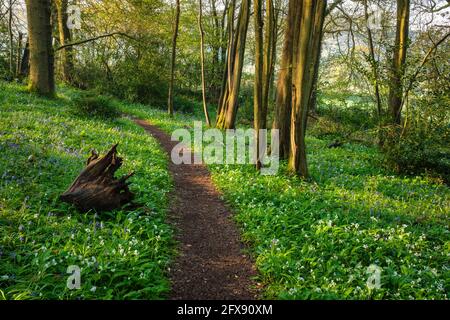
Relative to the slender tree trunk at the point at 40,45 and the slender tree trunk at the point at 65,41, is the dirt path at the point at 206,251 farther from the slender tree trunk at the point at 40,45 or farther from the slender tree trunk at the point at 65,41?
the slender tree trunk at the point at 65,41

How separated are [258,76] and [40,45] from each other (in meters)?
→ 10.3

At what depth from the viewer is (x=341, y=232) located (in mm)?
5859

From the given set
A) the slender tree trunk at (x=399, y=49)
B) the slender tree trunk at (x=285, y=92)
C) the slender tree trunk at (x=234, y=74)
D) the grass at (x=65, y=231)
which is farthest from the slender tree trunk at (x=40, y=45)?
the slender tree trunk at (x=399, y=49)

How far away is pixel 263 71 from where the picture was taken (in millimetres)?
10219

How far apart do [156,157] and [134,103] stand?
54.5ft

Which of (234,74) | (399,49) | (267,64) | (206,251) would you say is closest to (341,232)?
(206,251)

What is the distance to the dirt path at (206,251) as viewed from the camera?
4539mm

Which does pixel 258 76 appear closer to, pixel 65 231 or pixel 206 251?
pixel 206 251

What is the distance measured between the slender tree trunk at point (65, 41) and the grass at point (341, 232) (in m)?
18.6

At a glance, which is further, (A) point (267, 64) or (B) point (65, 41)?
(B) point (65, 41)

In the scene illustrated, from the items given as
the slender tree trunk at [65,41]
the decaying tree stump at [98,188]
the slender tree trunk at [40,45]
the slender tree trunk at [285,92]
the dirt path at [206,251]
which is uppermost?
the slender tree trunk at [65,41]

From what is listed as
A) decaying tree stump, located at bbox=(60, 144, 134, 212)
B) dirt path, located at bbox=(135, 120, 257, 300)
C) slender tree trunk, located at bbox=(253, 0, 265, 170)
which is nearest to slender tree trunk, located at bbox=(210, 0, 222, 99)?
slender tree trunk, located at bbox=(253, 0, 265, 170)
